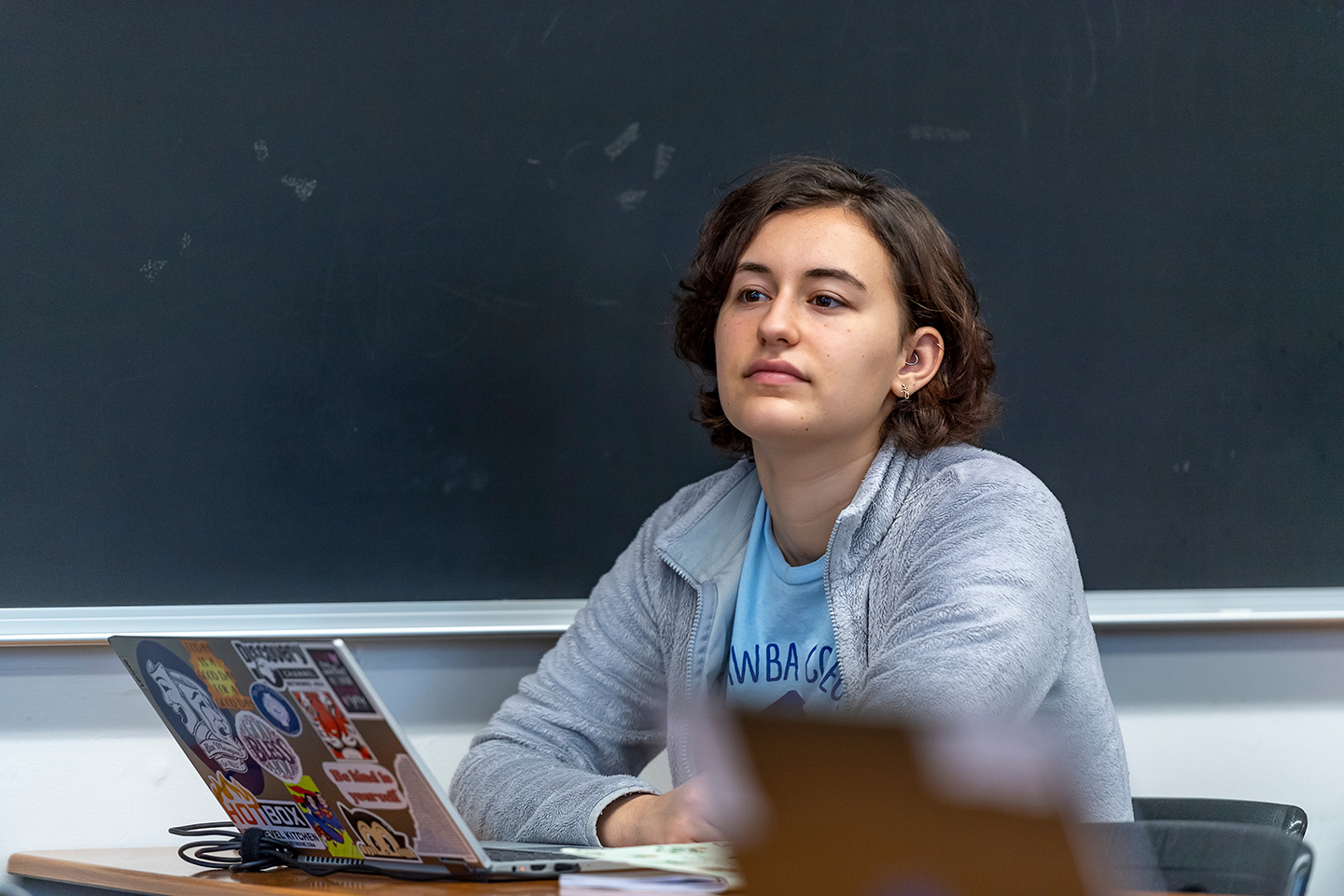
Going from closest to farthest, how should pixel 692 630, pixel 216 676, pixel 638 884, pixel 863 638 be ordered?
pixel 638 884 → pixel 216 676 → pixel 863 638 → pixel 692 630

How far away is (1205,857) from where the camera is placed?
1093 millimetres

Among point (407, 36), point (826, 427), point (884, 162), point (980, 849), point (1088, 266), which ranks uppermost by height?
point (407, 36)

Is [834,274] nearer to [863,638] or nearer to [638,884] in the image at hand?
[863,638]

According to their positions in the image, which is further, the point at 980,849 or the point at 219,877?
the point at 219,877

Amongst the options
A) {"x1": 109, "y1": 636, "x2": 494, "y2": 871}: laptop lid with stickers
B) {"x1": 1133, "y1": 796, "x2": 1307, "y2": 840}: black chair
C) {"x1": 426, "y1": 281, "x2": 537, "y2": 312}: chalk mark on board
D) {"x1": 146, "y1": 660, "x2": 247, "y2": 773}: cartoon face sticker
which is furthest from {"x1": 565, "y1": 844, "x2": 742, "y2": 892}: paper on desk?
{"x1": 426, "y1": 281, "x2": 537, "y2": 312}: chalk mark on board

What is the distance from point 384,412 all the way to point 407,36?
0.61 meters

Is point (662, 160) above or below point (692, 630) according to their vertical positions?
above

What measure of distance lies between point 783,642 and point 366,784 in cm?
71

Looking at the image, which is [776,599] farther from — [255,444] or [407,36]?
[407,36]

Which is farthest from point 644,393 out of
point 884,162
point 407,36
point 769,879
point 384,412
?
point 769,879

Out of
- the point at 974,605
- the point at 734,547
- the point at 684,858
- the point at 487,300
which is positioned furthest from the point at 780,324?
the point at 684,858

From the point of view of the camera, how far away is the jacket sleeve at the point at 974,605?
41.4 inches

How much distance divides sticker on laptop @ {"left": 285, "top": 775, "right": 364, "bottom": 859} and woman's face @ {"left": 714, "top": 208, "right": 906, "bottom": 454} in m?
0.72

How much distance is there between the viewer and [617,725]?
1.52 metres
